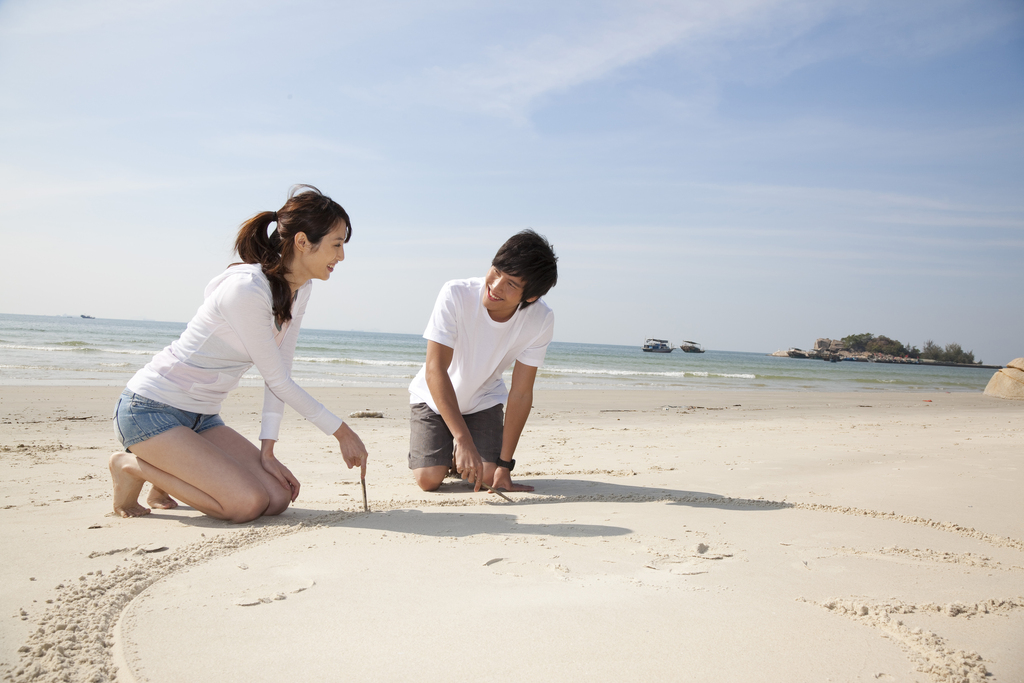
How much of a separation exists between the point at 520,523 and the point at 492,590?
33.6 inches

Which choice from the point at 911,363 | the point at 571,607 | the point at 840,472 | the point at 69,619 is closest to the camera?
the point at 69,619

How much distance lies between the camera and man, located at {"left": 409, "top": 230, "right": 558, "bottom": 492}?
11.0 feet

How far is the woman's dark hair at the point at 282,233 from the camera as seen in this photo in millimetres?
2781

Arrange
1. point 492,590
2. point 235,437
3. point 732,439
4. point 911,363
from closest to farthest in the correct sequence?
point 492,590 → point 235,437 → point 732,439 → point 911,363

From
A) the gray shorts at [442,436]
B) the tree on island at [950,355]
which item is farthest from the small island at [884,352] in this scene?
the gray shorts at [442,436]

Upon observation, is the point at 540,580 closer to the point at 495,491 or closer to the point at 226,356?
the point at 495,491

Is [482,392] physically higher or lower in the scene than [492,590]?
higher

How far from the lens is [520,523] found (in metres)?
2.99

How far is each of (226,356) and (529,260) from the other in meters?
1.52

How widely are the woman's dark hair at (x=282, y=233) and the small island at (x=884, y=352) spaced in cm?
7686

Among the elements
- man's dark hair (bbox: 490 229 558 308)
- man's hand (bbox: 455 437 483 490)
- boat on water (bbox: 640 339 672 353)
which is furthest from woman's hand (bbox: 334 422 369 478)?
boat on water (bbox: 640 339 672 353)

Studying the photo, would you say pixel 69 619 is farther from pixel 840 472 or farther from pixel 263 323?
pixel 840 472

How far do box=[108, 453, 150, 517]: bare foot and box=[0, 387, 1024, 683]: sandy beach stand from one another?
0.08m

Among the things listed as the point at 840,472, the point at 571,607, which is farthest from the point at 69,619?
the point at 840,472
